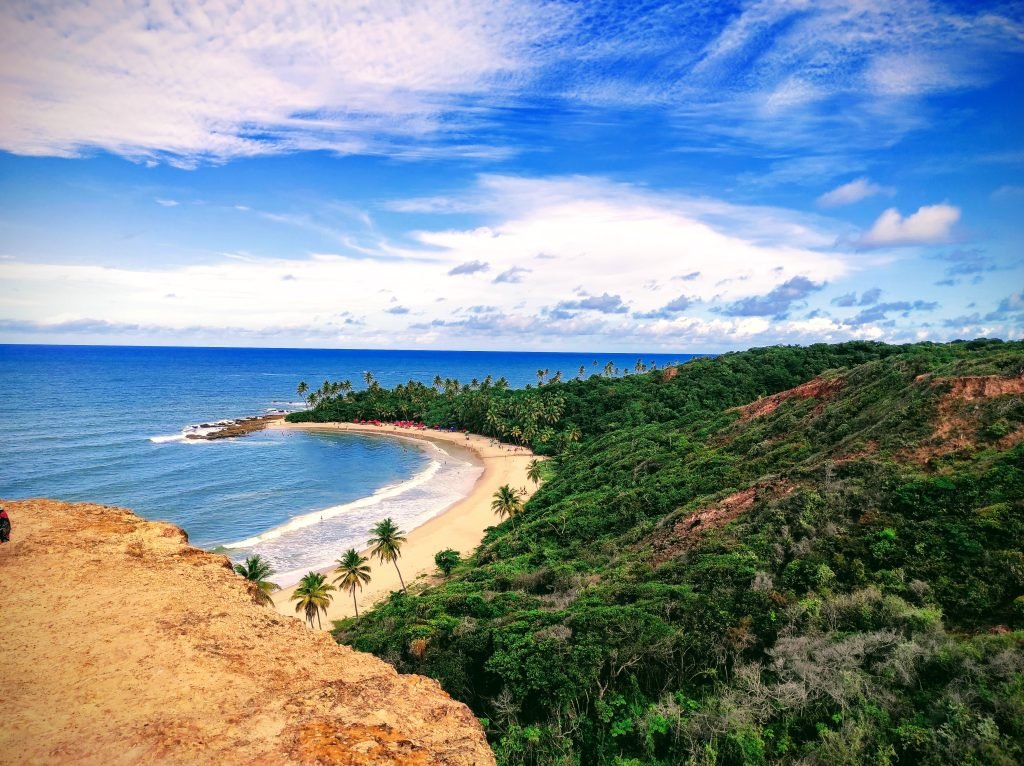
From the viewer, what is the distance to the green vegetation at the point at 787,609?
12.7 meters

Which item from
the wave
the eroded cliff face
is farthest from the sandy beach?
the eroded cliff face

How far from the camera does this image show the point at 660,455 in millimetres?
45750

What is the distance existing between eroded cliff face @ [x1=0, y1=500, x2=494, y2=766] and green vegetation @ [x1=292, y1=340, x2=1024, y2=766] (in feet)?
20.7

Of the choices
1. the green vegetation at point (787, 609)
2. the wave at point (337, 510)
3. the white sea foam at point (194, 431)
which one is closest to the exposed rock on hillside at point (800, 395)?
the green vegetation at point (787, 609)

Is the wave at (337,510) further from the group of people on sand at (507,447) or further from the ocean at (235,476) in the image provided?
the group of people on sand at (507,447)

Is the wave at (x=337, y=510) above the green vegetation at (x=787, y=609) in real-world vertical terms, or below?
below

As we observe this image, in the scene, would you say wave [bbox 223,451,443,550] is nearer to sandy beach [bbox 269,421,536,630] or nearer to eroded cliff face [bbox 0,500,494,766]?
sandy beach [bbox 269,421,536,630]

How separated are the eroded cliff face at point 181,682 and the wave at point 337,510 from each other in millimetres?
36764

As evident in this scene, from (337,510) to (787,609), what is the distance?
52.1 meters

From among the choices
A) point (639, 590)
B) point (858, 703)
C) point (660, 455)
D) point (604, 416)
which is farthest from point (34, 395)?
point (858, 703)

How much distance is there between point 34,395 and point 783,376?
170 m

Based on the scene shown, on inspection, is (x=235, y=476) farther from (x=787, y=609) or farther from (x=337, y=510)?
(x=787, y=609)

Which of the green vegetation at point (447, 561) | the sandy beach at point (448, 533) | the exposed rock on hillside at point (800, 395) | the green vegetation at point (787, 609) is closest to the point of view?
the green vegetation at point (787, 609)

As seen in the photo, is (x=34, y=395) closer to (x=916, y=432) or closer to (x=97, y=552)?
(x=97, y=552)
